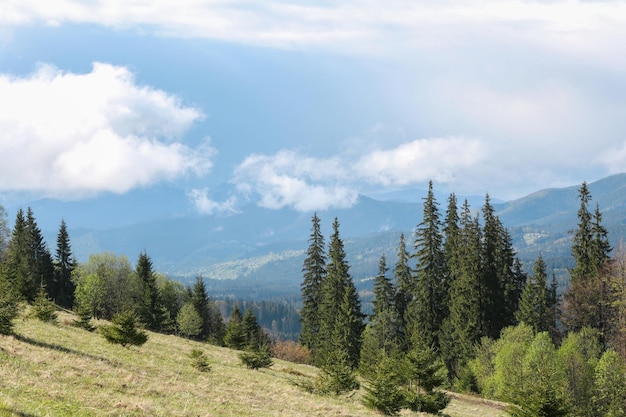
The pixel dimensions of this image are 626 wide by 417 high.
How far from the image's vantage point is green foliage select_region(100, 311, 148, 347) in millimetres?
32156

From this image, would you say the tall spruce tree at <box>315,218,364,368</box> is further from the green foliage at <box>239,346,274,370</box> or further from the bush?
the green foliage at <box>239,346,274,370</box>

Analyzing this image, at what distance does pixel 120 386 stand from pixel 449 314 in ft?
180

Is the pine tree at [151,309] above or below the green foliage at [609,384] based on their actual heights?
above

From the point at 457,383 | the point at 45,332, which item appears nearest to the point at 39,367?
the point at 45,332

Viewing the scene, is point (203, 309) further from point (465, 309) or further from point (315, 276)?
point (465, 309)

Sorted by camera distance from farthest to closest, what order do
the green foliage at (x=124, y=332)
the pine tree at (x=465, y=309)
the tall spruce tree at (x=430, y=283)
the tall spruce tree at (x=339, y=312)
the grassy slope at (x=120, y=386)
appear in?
the tall spruce tree at (x=339, y=312), the tall spruce tree at (x=430, y=283), the pine tree at (x=465, y=309), the green foliage at (x=124, y=332), the grassy slope at (x=120, y=386)

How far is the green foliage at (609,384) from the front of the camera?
139ft

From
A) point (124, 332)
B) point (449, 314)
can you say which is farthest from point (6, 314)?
point (449, 314)

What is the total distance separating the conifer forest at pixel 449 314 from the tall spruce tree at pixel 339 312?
7.3 inches

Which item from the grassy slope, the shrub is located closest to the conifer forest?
the grassy slope

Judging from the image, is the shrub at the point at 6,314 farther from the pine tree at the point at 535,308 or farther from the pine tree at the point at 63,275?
the pine tree at the point at 63,275

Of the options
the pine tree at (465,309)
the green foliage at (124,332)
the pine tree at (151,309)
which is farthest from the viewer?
the pine tree at (151,309)

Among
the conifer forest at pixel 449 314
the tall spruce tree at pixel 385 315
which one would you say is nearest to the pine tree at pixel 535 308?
the conifer forest at pixel 449 314

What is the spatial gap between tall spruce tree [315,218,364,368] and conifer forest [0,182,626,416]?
19 centimetres
